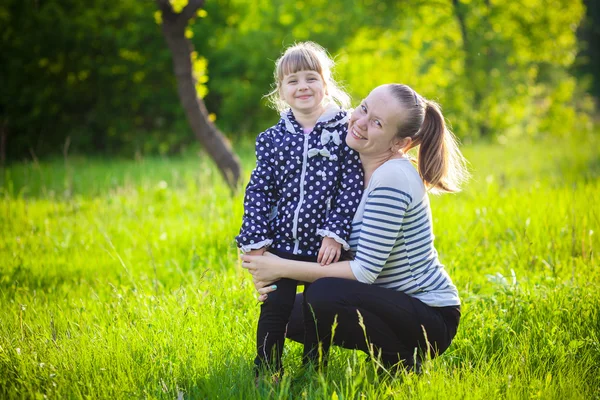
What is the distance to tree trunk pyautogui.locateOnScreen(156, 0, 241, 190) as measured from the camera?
6441 mm

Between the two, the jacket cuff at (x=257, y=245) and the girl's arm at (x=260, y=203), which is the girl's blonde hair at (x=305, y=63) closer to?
the girl's arm at (x=260, y=203)

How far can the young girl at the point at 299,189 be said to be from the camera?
2605 mm

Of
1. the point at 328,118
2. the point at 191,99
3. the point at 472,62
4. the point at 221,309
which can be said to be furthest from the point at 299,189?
the point at 472,62

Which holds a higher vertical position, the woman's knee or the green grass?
the woman's knee

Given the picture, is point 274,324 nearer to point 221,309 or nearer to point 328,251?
point 328,251

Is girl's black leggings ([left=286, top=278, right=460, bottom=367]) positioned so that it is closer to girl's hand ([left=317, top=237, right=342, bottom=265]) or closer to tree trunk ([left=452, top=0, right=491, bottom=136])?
girl's hand ([left=317, top=237, right=342, bottom=265])

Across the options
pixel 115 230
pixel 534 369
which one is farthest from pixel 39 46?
pixel 534 369

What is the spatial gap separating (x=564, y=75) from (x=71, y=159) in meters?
17.1

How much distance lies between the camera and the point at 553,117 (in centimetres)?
1622

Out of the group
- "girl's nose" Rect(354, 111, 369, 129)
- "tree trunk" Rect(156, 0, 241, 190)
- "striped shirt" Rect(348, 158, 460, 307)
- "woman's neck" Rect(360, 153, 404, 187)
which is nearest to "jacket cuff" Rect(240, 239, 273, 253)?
"striped shirt" Rect(348, 158, 460, 307)

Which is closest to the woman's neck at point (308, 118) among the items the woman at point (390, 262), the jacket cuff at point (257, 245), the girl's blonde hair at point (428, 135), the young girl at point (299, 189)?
the young girl at point (299, 189)

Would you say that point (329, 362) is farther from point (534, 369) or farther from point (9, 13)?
point (9, 13)

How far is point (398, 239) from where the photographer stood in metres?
2.55

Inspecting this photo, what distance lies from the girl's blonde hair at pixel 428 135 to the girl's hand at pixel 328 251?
0.53 m
